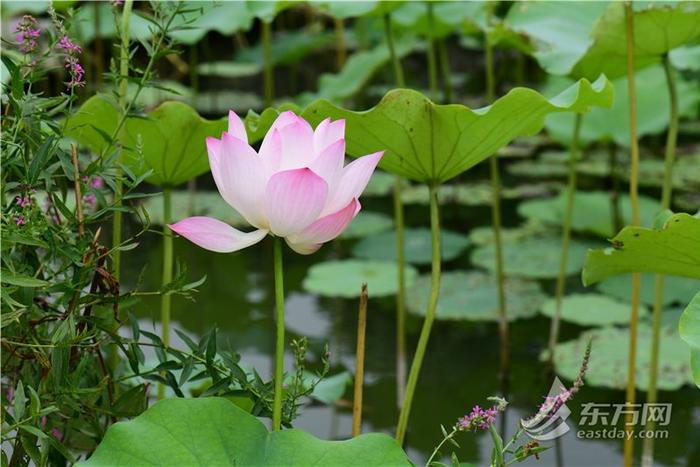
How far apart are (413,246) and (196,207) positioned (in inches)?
25.9

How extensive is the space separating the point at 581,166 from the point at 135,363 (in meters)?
2.83

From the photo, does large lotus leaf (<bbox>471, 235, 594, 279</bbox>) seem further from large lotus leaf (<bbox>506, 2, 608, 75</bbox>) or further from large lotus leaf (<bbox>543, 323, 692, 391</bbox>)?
large lotus leaf (<bbox>506, 2, 608, 75</bbox>)

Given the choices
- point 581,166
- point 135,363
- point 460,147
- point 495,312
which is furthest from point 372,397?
point 581,166

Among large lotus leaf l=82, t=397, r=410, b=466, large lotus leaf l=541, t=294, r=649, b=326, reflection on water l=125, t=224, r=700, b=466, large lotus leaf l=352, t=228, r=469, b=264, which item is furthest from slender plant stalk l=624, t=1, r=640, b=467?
large lotus leaf l=352, t=228, r=469, b=264

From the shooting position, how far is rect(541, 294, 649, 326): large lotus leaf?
2.24 m

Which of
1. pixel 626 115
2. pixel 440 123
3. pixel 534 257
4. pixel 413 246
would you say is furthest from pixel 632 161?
pixel 626 115

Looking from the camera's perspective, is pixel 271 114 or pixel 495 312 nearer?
pixel 271 114

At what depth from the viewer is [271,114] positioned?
118 centimetres

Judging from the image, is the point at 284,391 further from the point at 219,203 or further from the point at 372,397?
the point at 219,203

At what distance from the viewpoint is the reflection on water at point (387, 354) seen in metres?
1.78

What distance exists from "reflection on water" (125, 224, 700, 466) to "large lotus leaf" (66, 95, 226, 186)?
0.20 meters

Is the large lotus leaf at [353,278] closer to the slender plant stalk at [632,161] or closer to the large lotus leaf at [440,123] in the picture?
the slender plant stalk at [632,161]

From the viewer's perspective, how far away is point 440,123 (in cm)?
119

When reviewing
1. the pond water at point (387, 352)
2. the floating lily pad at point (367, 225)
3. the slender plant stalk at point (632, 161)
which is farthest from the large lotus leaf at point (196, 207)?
the slender plant stalk at point (632, 161)
